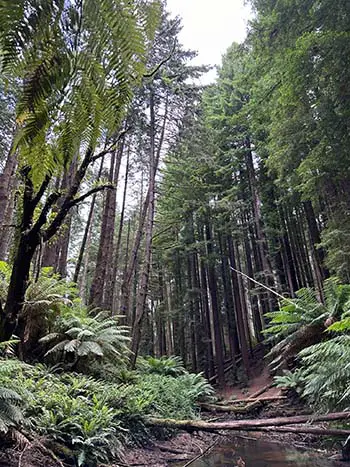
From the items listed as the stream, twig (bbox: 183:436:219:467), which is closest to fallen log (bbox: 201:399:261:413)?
twig (bbox: 183:436:219:467)

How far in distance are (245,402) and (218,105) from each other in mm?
13342

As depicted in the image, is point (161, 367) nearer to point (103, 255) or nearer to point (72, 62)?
point (103, 255)

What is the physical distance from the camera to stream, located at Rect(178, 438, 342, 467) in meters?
4.14

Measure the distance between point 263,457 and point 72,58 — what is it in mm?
5360

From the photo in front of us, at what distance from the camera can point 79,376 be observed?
5.56 m

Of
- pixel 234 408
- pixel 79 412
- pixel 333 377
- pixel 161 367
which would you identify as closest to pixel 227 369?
pixel 161 367

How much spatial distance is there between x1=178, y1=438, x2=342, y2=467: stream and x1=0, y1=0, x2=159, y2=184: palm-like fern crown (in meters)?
4.49

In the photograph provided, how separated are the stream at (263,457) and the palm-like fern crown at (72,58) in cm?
449

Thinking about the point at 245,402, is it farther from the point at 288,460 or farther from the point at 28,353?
the point at 28,353

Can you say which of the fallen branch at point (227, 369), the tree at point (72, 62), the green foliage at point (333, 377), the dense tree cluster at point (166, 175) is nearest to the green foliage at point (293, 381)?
the dense tree cluster at point (166, 175)

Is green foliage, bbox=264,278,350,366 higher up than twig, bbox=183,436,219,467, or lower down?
higher up

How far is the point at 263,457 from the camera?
463 cm

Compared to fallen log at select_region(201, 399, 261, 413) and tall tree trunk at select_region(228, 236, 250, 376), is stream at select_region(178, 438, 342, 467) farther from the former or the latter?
tall tree trunk at select_region(228, 236, 250, 376)

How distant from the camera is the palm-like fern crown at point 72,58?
1134 mm
